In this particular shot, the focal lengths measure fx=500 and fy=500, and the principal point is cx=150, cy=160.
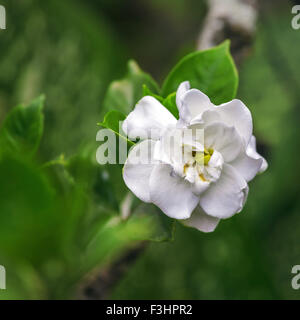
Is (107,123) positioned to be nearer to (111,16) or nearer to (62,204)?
(62,204)

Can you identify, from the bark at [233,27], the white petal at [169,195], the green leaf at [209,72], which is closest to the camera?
the white petal at [169,195]

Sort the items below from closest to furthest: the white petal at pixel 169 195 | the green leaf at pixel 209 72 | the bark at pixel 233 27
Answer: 1. the white petal at pixel 169 195
2. the green leaf at pixel 209 72
3. the bark at pixel 233 27

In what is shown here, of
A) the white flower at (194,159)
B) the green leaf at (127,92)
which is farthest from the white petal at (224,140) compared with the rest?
the green leaf at (127,92)

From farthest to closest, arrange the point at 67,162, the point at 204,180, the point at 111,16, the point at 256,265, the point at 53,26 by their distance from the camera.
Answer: the point at 111,16 < the point at 53,26 < the point at 256,265 < the point at 67,162 < the point at 204,180

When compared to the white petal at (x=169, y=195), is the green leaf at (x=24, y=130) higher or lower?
higher

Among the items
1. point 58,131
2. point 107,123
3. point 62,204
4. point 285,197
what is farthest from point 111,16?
point 107,123

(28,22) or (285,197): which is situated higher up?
(28,22)

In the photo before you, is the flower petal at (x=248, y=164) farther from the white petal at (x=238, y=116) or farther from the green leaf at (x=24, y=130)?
the green leaf at (x=24, y=130)
